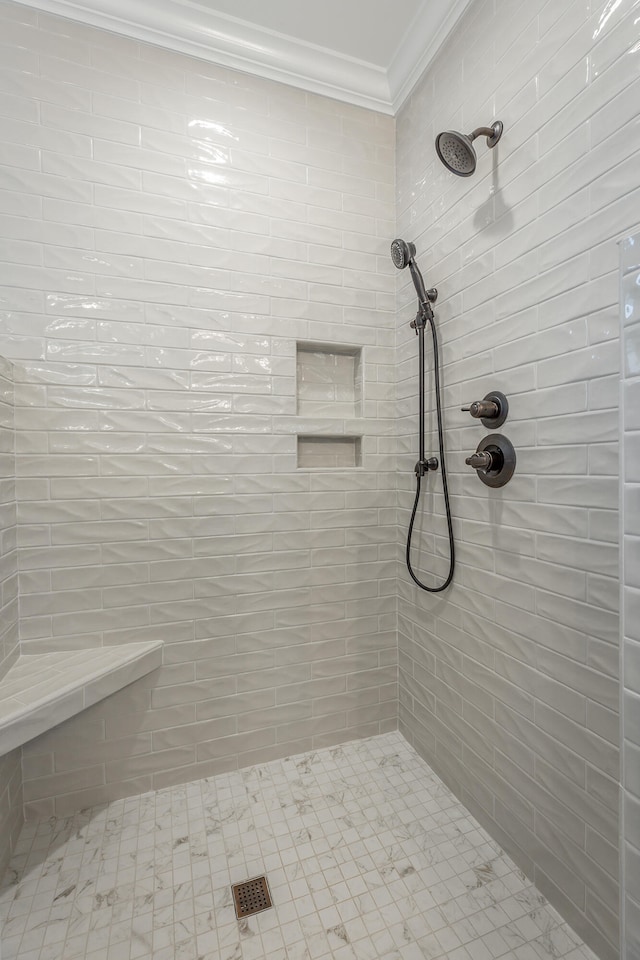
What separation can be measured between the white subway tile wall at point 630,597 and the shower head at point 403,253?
39.7 inches

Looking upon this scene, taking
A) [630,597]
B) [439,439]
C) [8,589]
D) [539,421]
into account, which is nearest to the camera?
[630,597]

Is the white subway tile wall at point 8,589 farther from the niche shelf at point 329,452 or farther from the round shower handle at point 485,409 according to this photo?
the round shower handle at point 485,409

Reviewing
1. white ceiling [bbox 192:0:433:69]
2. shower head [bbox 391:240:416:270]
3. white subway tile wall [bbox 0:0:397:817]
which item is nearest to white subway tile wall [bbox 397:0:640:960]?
shower head [bbox 391:240:416:270]

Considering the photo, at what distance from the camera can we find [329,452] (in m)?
1.82

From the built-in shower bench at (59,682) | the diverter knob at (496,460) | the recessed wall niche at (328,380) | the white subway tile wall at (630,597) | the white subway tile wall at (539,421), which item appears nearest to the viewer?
the white subway tile wall at (630,597)

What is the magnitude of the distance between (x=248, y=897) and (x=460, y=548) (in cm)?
115

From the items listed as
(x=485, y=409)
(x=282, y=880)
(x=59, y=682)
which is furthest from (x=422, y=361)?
(x=282, y=880)

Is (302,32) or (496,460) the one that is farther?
(302,32)

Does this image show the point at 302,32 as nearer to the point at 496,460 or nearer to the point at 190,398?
the point at 190,398

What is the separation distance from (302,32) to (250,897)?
9.17 feet

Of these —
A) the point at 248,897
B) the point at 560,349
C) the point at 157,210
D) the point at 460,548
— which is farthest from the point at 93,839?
the point at 157,210

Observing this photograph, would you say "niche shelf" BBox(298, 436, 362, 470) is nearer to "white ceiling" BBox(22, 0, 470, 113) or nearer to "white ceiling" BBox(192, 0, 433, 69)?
"white ceiling" BBox(22, 0, 470, 113)

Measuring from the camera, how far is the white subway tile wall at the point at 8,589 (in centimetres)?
129

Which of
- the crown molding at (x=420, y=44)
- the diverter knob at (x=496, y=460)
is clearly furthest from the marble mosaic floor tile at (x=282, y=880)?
the crown molding at (x=420, y=44)
